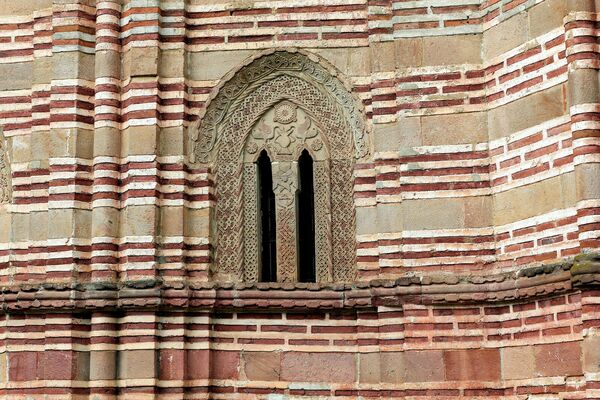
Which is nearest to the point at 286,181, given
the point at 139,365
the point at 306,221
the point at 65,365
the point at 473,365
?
the point at 306,221

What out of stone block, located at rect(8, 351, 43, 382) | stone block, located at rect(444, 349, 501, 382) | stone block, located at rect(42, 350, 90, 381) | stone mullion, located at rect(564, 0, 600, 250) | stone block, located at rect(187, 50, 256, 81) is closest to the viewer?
stone mullion, located at rect(564, 0, 600, 250)

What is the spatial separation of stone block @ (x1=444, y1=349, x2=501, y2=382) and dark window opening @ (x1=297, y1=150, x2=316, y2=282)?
6.08 ft

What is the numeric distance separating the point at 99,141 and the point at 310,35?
8.34 ft

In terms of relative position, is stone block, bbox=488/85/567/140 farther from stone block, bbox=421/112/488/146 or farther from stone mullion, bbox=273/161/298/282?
stone mullion, bbox=273/161/298/282

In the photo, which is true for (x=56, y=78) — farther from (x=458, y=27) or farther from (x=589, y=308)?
(x=589, y=308)

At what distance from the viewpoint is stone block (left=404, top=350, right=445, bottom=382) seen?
11445 millimetres

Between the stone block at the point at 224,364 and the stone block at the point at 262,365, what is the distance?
0.28 ft

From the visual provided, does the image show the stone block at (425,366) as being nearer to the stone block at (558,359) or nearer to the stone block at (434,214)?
the stone block at (558,359)

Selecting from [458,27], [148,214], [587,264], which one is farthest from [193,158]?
[587,264]

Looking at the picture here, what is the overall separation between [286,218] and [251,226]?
0.39m

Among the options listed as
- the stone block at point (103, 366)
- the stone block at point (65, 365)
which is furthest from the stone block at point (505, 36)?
the stone block at point (65, 365)

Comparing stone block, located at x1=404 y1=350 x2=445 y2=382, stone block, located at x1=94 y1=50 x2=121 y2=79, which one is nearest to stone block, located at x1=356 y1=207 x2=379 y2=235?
stone block, located at x1=404 y1=350 x2=445 y2=382

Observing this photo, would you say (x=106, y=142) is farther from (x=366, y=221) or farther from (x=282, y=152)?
(x=366, y=221)

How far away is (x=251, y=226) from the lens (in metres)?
12.6
